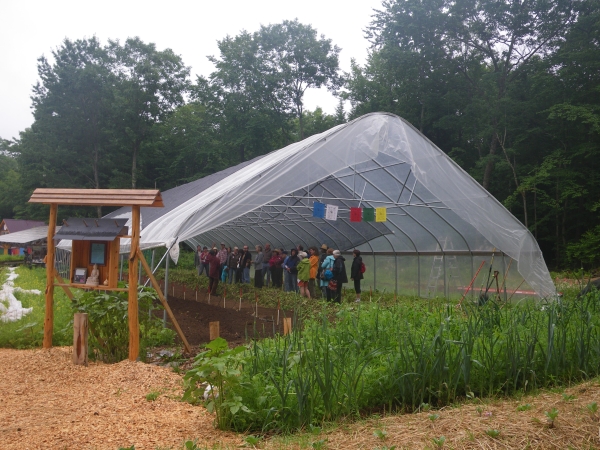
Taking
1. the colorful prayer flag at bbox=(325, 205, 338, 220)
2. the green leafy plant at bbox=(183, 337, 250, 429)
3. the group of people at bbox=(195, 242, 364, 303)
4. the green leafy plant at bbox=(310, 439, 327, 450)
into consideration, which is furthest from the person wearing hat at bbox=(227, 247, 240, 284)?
the green leafy plant at bbox=(310, 439, 327, 450)

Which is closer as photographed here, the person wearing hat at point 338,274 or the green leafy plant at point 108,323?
the green leafy plant at point 108,323

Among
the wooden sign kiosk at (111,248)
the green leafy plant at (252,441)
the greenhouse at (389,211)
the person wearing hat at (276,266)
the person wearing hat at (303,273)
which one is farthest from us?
the person wearing hat at (276,266)

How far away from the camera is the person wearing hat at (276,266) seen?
17250mm

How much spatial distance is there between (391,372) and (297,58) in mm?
33170

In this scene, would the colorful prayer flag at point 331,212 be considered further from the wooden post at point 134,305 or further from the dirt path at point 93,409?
the dirt path at point 93,409

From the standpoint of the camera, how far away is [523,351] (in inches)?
152

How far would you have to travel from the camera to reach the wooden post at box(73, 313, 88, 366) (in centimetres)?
605

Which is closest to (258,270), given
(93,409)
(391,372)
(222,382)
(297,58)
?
(93,409)

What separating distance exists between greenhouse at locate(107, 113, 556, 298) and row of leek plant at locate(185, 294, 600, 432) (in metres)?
2.40

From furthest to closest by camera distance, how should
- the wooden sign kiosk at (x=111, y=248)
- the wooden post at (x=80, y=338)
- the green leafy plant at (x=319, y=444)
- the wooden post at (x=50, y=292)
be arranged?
the wooden post at (x=50, y=292) → the wooden sign kiosk at (x=111, y=248) → the wooden post at (x=80, y=338) → the green leafy plant at (x=319, y=444)

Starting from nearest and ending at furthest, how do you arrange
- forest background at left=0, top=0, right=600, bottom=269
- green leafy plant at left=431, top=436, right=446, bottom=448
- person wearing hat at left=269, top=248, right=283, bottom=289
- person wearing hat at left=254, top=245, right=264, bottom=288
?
green leafy plant at left=431, top=436, right=446, bottom=448, person wearing hat at left=269, top=248, right=283, bottom=289, person wearing hat at left=254, top=245, right=264, bottom=288, forest background at left=0, top=0, right=600, bottom=269

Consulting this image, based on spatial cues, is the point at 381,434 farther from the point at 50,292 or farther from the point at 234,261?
the point at 234,261

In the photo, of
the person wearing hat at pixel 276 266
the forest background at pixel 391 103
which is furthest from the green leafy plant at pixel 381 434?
the forest background at pixel 391 103

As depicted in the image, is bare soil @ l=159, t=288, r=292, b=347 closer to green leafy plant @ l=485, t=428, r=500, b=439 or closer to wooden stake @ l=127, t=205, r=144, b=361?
wooden stake @ l=127, t=205, r=144, b=361
